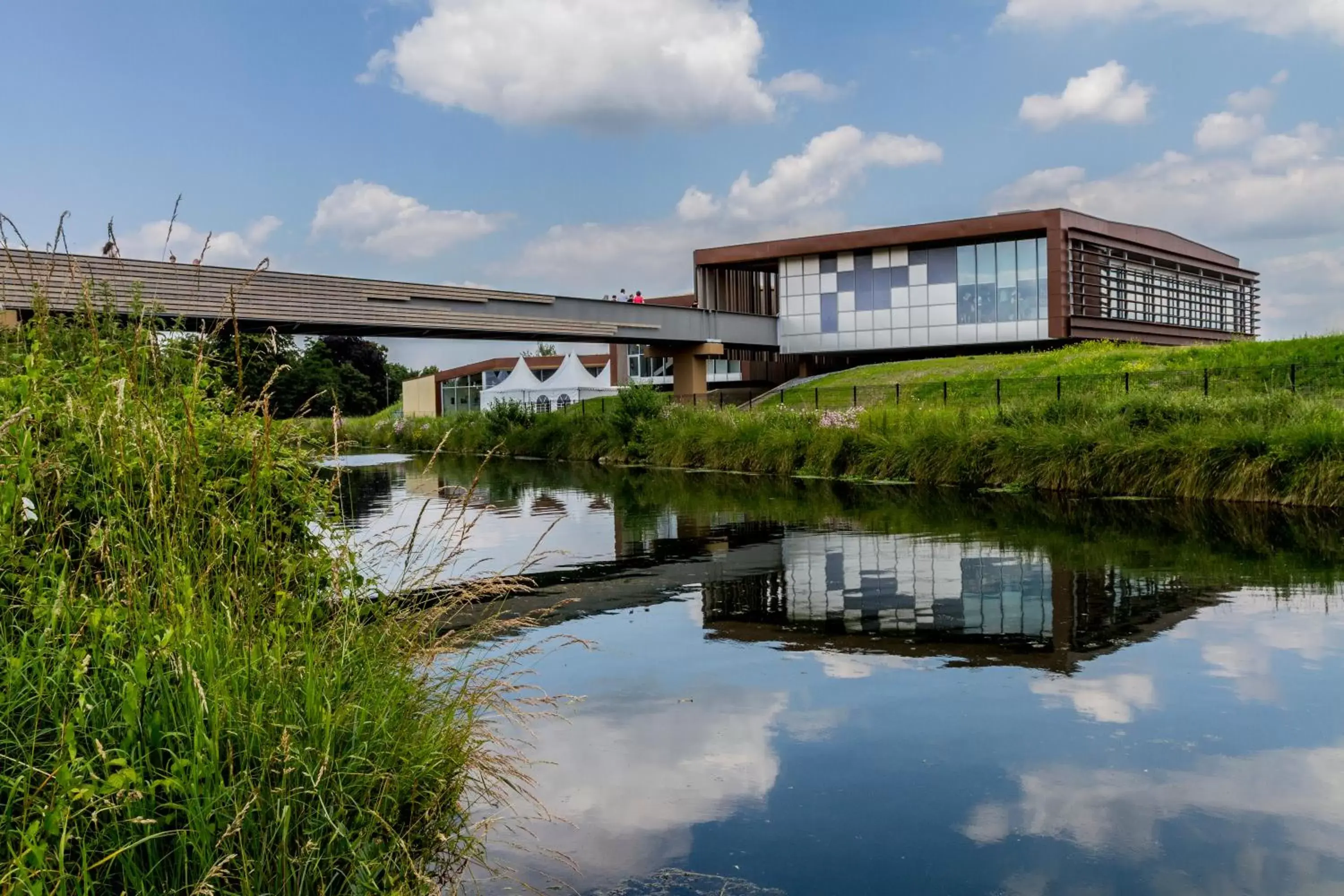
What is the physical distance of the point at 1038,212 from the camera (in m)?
43.0

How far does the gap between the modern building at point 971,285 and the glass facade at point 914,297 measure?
1.8 inches

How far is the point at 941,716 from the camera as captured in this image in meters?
5.81

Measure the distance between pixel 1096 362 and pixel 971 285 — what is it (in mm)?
10518

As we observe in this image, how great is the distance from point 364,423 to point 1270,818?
5118 centimetres

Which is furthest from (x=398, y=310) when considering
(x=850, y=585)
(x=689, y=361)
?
(x=850, y=585)

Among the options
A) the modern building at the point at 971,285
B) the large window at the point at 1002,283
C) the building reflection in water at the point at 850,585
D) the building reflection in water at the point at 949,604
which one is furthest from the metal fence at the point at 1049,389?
the building reflection in water at the point at 949,604

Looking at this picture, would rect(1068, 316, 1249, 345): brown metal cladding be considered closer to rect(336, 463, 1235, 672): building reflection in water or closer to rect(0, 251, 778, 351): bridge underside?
rect(0, 251, 778, 351): bridge underside

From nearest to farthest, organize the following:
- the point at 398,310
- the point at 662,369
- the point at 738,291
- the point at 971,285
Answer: the point at 398,310 → the point at 971,285 → the point at 738,291 → the point at 662,369

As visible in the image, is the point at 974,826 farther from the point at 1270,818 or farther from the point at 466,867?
the point at 466,867

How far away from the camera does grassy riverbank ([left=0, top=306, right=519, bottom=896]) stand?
293cm

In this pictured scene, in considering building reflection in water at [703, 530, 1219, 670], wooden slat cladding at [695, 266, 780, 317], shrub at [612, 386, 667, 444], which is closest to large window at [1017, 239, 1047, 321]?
wooden slat cladding at [695, 266, 780, 317]

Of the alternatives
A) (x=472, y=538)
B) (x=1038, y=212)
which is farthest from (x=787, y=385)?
(x=472, y=538)

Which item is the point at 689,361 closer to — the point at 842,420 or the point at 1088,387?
the point at 1088,387

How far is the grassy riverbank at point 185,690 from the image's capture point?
2926 millimetres
